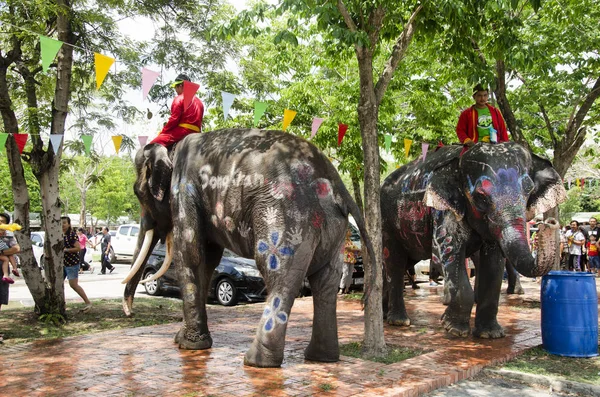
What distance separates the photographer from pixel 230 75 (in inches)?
508

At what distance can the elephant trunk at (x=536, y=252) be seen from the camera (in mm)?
6309

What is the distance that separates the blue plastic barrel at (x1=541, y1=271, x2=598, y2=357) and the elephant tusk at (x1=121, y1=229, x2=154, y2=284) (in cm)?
511

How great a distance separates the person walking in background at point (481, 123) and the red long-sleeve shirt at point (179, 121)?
3.71m

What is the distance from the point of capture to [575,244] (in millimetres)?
19203

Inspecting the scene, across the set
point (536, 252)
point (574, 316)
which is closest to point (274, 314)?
point (536, 252)

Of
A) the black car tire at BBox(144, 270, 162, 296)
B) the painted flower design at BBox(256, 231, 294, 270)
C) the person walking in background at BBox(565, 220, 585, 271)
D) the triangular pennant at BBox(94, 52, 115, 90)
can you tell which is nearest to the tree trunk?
the painted flower design at BBox(256, 231, 294, 270)

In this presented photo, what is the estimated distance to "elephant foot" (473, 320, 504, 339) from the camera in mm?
7902

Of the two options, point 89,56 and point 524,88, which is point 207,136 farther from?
point 524,88

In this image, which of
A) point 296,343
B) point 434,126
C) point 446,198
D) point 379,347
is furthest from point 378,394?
point 434,126

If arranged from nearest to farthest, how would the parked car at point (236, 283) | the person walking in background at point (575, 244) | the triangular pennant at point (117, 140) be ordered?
1. the triangular pennant at point (117, 140)
2. the parked car at point (236, 283)
3. the person walking in background at point (575, 244)

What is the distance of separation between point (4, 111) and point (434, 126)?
941 cm

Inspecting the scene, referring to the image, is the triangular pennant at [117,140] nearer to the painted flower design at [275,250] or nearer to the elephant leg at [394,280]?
the elephant leg at [394,280]

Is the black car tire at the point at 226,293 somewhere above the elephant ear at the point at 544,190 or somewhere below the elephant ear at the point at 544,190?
below

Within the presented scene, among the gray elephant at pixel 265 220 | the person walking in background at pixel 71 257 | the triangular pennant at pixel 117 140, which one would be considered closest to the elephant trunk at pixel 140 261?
the gray elephant at pixel 265 220
